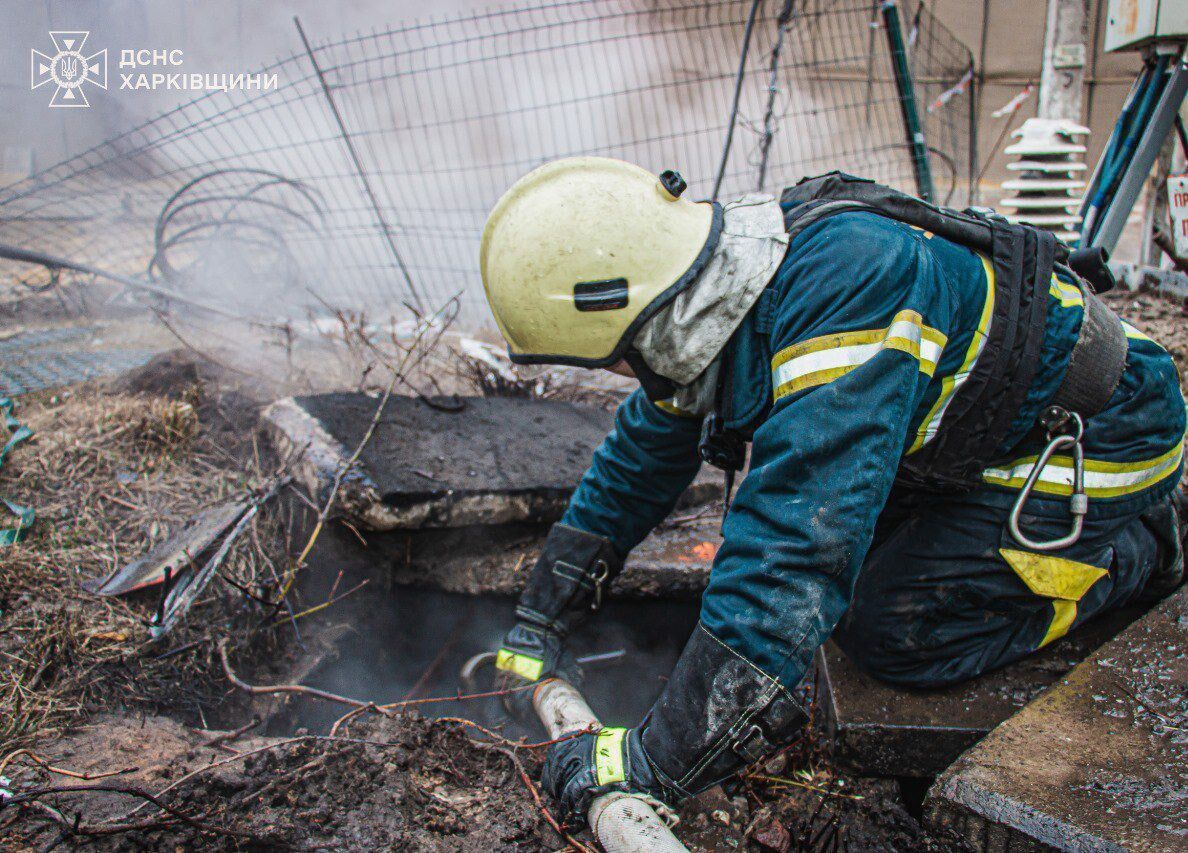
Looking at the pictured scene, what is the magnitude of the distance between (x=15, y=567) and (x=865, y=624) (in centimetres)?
279

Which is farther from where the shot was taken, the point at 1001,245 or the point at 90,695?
the point at 90,695

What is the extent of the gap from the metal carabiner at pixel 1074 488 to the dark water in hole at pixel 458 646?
4.34 feet

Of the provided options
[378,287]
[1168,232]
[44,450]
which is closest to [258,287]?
[378,287]

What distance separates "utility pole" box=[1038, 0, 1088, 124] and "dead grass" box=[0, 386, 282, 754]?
5.58 metres

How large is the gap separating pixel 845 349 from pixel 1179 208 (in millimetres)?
3739

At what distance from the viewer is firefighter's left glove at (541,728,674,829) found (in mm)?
1839

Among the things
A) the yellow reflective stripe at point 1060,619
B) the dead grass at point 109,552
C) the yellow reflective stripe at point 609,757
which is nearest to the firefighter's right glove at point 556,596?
the yellow reflective stripe at point 609,757

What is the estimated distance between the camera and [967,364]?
6.38 feet

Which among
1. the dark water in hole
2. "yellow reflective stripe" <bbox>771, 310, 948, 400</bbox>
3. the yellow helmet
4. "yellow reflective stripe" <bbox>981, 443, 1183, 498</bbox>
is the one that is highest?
the yellow helmet

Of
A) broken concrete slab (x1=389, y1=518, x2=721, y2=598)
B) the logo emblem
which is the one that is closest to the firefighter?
broken concrete slab (x1=389, y1=518, x2=721, y2=598)

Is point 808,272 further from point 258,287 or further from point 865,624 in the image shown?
point 258,287

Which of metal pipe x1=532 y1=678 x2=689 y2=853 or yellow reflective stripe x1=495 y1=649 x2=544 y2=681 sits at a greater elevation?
metal pipe x1=532 y1=678 x2=689 y2=853

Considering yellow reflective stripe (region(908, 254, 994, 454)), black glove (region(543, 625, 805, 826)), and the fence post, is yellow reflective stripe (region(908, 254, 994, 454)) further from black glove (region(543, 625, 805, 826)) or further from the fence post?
the fence post

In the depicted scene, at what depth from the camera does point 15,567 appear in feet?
8.40
